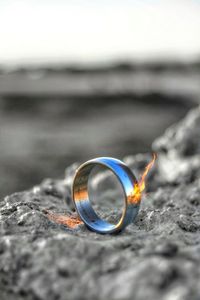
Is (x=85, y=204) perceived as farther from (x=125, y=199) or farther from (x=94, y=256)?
(x=94, y=256)

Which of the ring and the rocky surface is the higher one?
the ring

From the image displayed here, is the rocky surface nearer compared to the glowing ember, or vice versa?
the rocky surface

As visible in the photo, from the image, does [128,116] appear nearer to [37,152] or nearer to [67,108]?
[67,108]

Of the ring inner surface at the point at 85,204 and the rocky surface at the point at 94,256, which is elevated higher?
the ring inner surface at the point at 85,204

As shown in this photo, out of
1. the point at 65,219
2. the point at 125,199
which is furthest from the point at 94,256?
the point at 65,219

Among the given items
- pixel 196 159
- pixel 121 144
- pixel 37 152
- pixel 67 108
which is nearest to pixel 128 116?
pixel 67 108

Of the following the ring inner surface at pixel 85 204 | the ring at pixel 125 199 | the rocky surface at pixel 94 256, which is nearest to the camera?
the rocky surface at pixel 94 256
